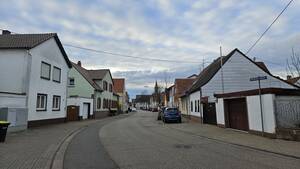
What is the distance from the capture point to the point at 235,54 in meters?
29.5

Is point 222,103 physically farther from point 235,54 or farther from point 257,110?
point 235,54

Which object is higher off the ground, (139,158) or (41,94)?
(41,94)

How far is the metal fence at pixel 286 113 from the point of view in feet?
47.7

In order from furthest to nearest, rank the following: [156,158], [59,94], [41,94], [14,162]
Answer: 1. [59,94]
2. [41,94]
3. [156,158]
4. [14,162]

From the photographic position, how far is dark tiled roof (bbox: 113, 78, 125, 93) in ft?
249

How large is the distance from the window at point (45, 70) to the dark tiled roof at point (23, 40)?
2.15m

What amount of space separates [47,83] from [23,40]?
13.3 ft

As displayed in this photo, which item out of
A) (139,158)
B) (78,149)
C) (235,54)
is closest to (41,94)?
(78,149)

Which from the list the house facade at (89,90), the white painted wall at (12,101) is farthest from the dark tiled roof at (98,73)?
the white painted wall at (12,101)

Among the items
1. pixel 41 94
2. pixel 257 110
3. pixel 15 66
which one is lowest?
pixel 257 110

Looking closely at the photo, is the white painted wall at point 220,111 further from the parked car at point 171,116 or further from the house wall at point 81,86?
the house wall at point 81,86

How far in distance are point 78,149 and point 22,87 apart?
11.3 m

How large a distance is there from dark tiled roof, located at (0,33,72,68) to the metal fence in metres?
17.5

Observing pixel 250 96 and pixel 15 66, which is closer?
pixel 250 96
